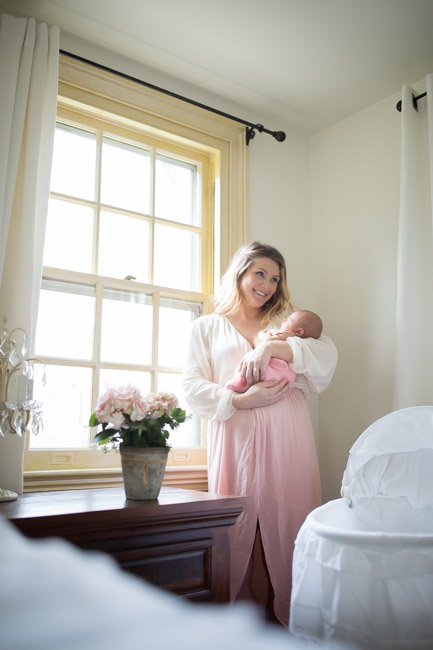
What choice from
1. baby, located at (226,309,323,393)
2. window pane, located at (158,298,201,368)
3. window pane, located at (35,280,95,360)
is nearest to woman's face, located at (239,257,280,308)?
baby, located at (226,309,323,393)

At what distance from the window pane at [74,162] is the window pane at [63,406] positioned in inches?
34.4

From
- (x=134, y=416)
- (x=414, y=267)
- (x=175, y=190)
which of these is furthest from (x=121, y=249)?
(x=414, y=267)

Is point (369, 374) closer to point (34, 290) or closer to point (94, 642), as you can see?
point (34, 290)

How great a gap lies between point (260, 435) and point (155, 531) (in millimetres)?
784

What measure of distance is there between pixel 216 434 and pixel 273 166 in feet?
5.65

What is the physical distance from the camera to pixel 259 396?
84.9 inches

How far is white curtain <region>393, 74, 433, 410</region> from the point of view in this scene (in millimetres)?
2508

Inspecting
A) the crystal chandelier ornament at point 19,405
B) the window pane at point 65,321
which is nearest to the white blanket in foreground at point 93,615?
the crystal chandelier ornament at point 19,405

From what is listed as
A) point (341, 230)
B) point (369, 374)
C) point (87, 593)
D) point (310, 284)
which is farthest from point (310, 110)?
point (87, 593)

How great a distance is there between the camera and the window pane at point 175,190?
2914 mm

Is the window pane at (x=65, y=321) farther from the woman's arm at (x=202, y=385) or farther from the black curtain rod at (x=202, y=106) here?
the black curtain rod at (x=202, y=106)

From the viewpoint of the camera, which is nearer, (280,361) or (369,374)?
(280,361)

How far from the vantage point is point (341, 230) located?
3.20 m

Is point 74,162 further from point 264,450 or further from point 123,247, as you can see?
point 264,450
